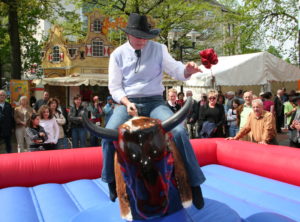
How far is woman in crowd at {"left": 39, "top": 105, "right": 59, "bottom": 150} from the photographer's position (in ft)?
20.9

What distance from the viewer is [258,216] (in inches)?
133

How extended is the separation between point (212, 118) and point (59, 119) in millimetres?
3821

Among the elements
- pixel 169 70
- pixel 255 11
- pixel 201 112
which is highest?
pixel 255 11

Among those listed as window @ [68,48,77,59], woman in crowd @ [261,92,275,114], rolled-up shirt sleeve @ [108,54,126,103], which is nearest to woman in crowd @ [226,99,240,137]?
woman in crowd @ [261,92,275,114]

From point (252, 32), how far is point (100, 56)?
30.6 ft

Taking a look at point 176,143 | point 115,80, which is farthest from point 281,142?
point 115,80

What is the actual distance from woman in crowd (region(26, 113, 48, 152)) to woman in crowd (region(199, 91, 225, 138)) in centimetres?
401

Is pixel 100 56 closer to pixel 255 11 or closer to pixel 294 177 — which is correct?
pixel 255 11

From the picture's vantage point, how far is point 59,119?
291 inches

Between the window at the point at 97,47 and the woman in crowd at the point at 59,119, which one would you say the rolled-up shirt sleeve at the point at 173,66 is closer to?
the woman in crowd at the point at 59,119

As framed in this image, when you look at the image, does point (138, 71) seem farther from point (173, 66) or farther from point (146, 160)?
point (146, 160)

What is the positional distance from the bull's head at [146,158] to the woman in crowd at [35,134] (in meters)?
4.02

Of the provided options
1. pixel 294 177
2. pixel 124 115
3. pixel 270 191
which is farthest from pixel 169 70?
pixel 294 177

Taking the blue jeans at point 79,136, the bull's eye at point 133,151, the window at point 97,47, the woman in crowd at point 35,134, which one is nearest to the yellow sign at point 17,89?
the blue jeans at point 79,136
